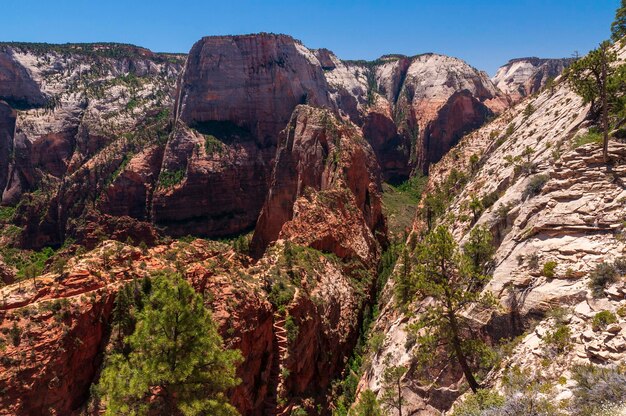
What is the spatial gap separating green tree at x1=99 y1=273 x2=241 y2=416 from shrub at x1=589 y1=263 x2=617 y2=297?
1634cm

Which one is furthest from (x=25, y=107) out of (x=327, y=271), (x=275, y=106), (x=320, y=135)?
(x=327, y=271)

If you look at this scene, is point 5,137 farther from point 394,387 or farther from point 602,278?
point 602,278

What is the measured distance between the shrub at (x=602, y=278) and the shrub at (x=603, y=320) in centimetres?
159

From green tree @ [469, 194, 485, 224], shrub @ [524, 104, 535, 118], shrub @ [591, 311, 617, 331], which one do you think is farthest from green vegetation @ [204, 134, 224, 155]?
shrub @ [591, 311, 617, 331]

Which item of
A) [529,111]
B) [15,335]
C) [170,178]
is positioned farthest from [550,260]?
[170,178]

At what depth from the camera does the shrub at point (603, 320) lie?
600 inches

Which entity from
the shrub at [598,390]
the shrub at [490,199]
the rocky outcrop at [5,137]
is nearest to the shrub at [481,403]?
the shrub at [598,390]

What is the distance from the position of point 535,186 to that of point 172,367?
979 inches

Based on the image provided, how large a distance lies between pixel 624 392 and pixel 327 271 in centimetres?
3354

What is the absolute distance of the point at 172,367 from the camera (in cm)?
1605

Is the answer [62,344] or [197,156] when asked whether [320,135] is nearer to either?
[197,156]

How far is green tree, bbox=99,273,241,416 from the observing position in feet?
51.1

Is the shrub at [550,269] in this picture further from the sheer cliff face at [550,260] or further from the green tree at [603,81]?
the green tree at [603,81]

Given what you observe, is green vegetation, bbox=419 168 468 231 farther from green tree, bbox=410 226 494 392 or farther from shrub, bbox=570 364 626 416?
shrub, bbox=570 364 626 416
